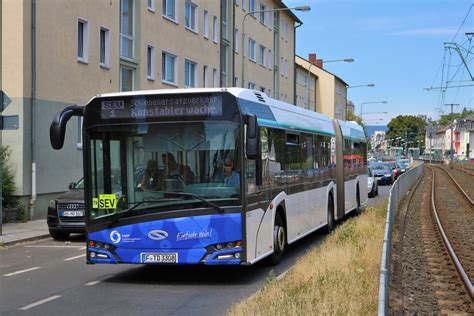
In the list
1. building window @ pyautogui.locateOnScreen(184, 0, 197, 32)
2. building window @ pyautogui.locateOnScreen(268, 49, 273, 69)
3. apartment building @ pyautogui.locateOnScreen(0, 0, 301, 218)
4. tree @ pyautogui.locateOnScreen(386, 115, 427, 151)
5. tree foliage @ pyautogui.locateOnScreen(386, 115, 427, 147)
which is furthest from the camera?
tree foliage @ pyautogui.locateOnScreen(386, 115, 427, 147)

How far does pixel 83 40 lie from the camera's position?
21.8 meters

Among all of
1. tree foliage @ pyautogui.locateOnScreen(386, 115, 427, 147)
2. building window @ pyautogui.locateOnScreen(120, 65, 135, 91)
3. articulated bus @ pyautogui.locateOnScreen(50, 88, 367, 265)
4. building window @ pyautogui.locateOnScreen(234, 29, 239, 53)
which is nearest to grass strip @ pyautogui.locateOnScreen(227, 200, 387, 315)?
articulated bus @ pyautogui.locateOnScreen(50, 88, 367, 265)

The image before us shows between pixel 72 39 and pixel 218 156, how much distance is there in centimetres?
1388

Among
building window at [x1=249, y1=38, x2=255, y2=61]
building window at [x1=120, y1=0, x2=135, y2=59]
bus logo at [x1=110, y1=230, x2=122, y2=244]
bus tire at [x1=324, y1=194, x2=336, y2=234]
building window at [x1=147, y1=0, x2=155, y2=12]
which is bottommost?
bus tire at [x1=324, y1=194, x2=336, y2=234]

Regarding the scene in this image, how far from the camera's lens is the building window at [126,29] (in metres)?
25.2

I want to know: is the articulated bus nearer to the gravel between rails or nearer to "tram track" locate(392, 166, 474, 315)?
"tram track" locate(392, 166, 474, 315)

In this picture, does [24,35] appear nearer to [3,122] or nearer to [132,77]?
[3,122]

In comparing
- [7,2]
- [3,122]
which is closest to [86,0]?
[7,2]

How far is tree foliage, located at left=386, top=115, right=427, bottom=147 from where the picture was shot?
162 m

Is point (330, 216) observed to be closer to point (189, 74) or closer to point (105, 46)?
point (105, 46)

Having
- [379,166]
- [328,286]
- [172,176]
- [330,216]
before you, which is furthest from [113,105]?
[379,166]

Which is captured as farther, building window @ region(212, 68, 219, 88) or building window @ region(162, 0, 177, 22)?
building window @ region(212, 68, 219, 88)

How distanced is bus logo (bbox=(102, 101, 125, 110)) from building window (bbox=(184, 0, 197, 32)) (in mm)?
23811

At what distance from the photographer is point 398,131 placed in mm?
163750
